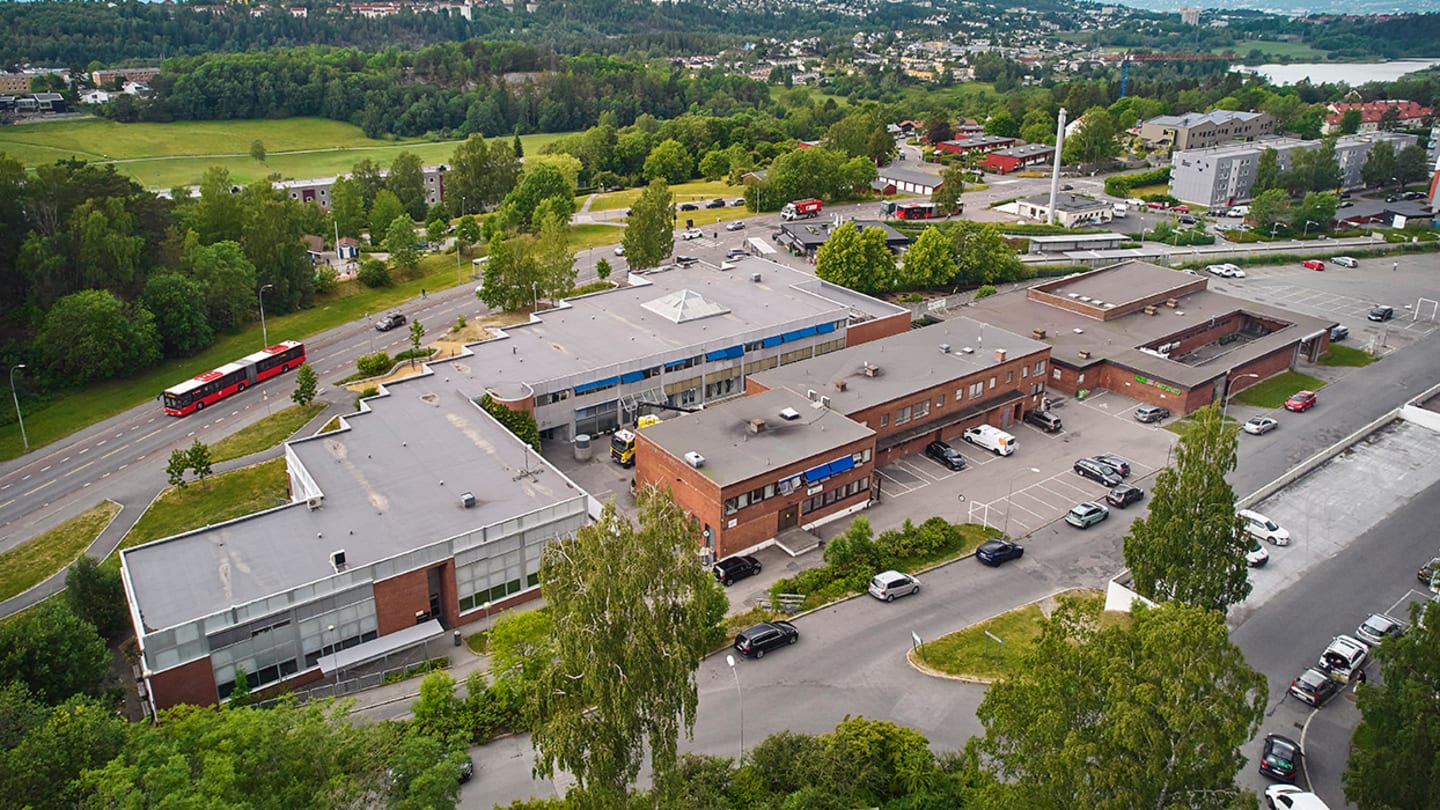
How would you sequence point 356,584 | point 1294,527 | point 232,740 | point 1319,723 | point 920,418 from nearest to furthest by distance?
1. point 232,740
2. point 1319,723
3. point 356,584
4. point 1294,527
5. point 920,418

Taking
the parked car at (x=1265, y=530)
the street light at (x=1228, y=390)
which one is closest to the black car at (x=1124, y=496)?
the parked car at (x=1265, y=530)

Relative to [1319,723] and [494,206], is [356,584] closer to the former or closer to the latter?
[1319,723]

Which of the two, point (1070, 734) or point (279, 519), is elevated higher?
point (1070, 734)

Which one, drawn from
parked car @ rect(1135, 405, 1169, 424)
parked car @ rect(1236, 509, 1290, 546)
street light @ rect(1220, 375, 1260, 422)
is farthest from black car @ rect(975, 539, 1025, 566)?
street light @ rect(1220, 375, 1260, 422)

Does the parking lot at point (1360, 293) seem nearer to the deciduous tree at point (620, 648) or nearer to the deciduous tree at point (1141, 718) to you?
the deciduous tree at point (1141, 718)

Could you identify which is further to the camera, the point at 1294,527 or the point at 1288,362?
the point at 1288,362

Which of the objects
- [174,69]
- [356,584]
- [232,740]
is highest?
[174,69]

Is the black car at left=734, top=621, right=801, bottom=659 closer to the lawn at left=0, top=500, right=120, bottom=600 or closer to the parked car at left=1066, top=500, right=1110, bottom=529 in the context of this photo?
the parked car at left=1066, top=500, right=1110, bottom=529

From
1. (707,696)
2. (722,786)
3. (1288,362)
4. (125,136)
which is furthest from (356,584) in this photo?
(125,136)
